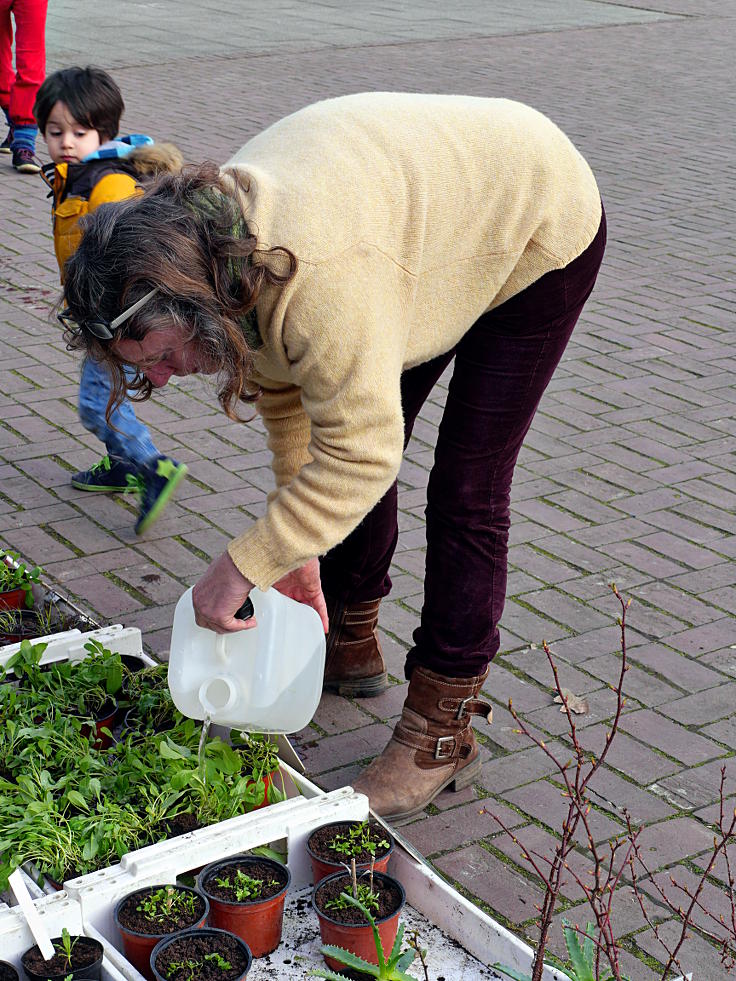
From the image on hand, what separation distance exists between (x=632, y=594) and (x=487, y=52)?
10.5 metres

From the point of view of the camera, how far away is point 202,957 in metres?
2.13

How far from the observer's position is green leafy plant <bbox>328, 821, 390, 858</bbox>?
93.9 inches

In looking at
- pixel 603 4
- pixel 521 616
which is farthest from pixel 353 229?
pixel 603 4

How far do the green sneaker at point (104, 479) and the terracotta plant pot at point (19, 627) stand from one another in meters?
0.95

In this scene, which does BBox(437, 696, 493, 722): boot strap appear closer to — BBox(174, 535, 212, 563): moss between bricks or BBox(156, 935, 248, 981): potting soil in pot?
BBox(156, 935, 248, 981): potting soil in pot

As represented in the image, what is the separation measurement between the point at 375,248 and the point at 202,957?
1201 mm

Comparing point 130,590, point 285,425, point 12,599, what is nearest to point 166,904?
point 285,425

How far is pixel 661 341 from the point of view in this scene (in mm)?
5734

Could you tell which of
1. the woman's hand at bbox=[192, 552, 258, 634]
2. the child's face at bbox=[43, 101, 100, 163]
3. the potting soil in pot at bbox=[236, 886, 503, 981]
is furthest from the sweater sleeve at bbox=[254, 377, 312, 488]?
the child's face at bbox=[43, 101, 100, 163]

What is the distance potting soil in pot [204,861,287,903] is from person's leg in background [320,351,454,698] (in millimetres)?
854

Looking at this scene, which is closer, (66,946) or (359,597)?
(66,946)

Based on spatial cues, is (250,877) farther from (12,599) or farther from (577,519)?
(577,519)

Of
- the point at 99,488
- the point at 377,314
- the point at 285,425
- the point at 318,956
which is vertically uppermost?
the point at 377,314

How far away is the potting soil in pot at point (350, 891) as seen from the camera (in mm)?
2244
